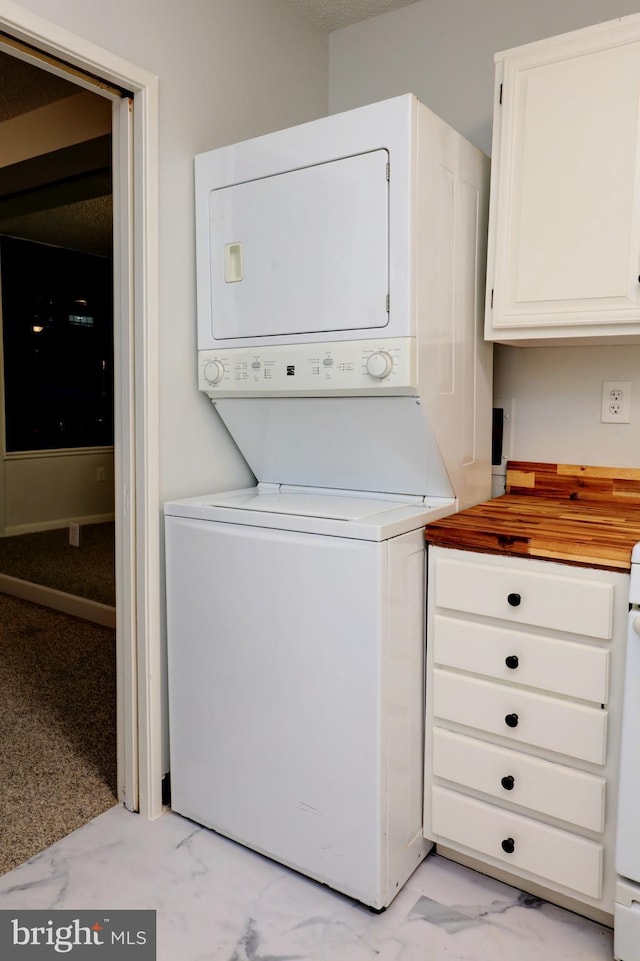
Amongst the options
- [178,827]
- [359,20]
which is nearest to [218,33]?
[359,20]

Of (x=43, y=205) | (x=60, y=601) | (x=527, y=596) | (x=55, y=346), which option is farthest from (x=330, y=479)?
(x=55, y=346)

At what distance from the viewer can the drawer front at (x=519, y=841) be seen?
1522 millimetres

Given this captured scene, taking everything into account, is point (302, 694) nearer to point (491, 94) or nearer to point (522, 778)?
point (522, 778)

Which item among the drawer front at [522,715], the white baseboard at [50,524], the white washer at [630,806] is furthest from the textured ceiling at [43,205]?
the white washer at [630,806]

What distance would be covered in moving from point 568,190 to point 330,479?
0.98 metres

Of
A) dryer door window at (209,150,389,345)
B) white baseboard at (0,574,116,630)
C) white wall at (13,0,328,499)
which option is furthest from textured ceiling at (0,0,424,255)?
white baseboard at (0,574,116,630)

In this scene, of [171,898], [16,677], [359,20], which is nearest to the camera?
[171,898]

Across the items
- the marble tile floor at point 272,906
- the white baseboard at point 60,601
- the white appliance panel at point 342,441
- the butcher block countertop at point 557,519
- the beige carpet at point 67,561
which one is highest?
the white appliance panel at point 342,441

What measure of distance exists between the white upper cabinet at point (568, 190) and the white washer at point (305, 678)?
59cm

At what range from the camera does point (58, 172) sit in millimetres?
3051

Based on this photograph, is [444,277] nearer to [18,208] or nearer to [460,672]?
[460,672]

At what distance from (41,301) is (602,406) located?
3.75m

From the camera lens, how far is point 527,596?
1.54m

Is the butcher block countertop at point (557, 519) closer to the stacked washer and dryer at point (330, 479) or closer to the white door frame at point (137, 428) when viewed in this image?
the stacked washer and dryer at point (330, 479)
